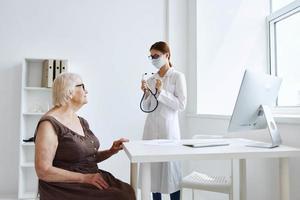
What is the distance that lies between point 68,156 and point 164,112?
97 centimetres

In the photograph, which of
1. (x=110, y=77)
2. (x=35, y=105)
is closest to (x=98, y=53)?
(x=110, y=77)

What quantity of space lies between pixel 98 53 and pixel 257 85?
2226mm

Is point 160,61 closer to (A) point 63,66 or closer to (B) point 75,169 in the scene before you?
(B) point 75,169

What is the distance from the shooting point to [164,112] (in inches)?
86.5

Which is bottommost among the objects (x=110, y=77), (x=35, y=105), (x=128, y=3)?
(x=35, y=105)

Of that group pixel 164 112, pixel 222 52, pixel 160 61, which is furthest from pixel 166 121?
pixel 222 52

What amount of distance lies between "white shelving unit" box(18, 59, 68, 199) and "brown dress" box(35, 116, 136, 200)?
1.74 metres

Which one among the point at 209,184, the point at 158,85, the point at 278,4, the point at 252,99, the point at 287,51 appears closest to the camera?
the point at 252,99

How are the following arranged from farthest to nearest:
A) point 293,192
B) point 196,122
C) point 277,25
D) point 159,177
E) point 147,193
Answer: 1. point 196,122
2. point 277,25
3. point 159,177
4. point 293,192
5. point 147,193

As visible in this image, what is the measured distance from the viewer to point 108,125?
329 cm

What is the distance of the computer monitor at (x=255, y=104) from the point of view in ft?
4.66

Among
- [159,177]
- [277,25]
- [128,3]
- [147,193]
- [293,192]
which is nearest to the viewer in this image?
[147,193]

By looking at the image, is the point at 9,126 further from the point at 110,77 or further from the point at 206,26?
the point at 206,26

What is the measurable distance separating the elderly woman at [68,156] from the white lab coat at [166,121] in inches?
24.8
